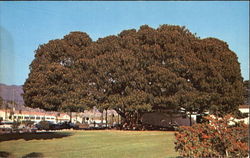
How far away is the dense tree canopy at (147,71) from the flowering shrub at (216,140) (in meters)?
19.8

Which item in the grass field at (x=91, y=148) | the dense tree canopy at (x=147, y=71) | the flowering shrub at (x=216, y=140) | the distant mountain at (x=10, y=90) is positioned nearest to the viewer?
the flowering shrub at (x=216, y=140)

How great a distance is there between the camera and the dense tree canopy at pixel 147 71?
29.8 metres

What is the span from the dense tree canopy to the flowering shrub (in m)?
19.8

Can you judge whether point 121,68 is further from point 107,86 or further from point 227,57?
point 227,57

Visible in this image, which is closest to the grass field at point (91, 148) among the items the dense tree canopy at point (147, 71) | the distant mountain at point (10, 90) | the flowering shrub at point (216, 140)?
the distant mountain at point (10, 90)

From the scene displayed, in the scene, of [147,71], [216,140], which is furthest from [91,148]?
[147,71]

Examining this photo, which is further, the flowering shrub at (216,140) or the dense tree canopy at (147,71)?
the dense tree canopy at (147,71)

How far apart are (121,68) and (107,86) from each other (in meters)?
2.54

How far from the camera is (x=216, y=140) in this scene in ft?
28.9

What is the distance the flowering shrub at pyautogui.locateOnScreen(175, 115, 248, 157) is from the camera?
8.54 m

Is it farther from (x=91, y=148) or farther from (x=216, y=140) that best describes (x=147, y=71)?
(x=216, y=140)

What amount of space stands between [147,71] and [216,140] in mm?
23173

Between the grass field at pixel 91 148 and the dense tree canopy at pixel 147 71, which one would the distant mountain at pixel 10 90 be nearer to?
the dense tree canopy at pixel 147 71

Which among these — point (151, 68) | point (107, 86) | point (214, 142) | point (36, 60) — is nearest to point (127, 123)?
point (107, 86)
